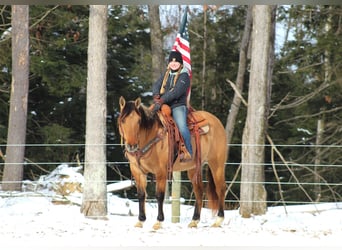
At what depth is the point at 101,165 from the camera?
6.87 m

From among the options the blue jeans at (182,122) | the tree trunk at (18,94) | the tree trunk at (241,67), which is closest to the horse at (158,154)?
the blue jeans at (182,122)

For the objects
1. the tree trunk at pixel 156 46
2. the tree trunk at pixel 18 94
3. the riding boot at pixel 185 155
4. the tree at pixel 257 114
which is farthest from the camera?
the tree trunk at pixel 156 46

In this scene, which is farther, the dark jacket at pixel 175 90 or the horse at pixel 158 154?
the dark jacket at pixel 175 90

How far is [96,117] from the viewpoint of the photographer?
679 centimetres

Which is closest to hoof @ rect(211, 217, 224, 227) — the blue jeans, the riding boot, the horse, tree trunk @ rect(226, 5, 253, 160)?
the horse

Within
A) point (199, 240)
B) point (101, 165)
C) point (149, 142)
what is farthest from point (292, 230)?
point (101, 165)

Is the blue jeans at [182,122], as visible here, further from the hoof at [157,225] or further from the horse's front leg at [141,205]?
the hoof at [157,225]

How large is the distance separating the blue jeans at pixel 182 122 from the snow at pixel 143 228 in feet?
2.98

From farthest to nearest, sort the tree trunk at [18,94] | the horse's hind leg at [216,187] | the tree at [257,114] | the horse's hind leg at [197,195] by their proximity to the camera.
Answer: the tree trunk at [18,94] → the tree at [257,114] → the horse's hind leg at [216,187] → the horse's hind leg at [197,195]

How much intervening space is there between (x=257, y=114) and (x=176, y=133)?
6.35 feet

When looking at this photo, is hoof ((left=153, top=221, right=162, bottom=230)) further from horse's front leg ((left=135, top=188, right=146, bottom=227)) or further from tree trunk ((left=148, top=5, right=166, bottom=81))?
tree trunk ((left=148, top=5, right=166, bottom=81))

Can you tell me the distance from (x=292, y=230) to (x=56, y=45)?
6.42m

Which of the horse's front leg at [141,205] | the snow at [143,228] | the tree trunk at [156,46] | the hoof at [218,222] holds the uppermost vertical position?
the tree trunk at [156,46]

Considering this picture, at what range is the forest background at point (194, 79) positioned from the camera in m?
10.6
